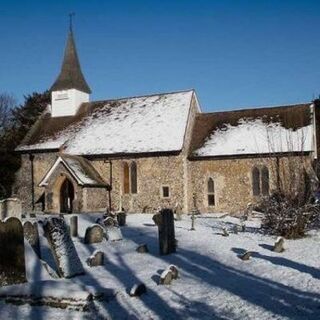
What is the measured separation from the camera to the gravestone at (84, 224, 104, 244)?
17.0 m

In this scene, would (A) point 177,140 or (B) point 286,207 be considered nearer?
(B) point 286,207

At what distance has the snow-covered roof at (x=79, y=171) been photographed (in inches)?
1273

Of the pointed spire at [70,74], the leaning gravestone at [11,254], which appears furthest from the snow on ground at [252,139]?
the leaning gravestone at [11,254]

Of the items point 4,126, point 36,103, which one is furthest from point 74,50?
point 4,126

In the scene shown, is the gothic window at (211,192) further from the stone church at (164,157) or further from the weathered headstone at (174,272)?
the weathered headstone at (174,272)

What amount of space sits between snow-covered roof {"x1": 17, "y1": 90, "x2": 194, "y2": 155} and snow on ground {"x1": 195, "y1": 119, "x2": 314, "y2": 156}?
2.21 metres

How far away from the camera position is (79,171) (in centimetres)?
3297

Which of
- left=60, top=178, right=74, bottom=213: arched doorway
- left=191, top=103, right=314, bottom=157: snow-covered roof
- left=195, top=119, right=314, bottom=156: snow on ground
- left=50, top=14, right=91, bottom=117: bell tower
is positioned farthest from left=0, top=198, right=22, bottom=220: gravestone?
left=50, top=14, right=91, bottom=117: bell tower

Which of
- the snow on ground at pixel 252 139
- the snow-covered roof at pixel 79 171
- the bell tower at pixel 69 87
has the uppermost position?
the bell tower at pixel 69 87

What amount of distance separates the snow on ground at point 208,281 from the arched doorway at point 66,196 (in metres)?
16.9

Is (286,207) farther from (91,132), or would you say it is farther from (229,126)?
(91,132)

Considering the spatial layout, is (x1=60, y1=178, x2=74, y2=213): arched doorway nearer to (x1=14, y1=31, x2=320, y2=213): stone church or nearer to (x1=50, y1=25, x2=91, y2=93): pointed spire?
(x1=14, y1=31, x2=320, y2=213): stone church

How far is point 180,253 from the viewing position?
14.7 metres

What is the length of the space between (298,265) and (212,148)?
2114 cm
